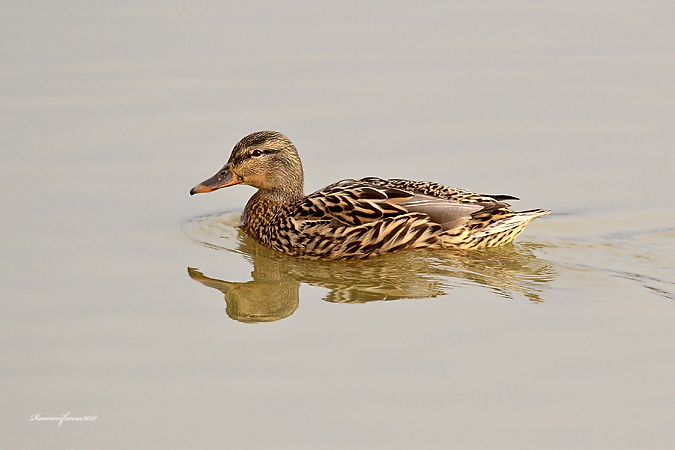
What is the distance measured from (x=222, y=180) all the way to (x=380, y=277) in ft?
7.87

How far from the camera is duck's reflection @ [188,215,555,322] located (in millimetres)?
9211

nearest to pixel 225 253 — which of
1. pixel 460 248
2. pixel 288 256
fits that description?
pixel 288 256

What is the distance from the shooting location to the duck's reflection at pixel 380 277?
9.21 meters

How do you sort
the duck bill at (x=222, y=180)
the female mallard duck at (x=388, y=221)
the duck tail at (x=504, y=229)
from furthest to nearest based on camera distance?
1. the duck bill at (x=222, y=180)
2. the female mallard duck at (x=388, y=221)
3. the duck tail at (x=504, y=229)

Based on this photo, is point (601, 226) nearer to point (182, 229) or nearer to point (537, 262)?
point (537, 262)

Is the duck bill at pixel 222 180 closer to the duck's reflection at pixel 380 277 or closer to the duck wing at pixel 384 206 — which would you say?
the duck's reflection at pixel 380 277

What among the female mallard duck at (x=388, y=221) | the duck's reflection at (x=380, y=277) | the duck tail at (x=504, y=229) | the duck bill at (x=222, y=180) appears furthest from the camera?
the duck bill at (x=222, y=180)

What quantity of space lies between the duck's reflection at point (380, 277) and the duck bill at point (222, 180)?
2.68 ft

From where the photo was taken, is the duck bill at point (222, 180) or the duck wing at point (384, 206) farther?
Answer: the duck bill at point (222, 180)

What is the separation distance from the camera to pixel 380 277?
9812mm

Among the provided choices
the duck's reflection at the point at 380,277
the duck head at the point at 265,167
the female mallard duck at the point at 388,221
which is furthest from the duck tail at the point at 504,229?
the duck head at the point at 265,167

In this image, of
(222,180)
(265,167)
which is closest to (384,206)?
(265,167)

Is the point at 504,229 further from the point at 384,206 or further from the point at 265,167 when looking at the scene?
the point at 265,167

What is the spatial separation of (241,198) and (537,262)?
3945mm
